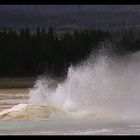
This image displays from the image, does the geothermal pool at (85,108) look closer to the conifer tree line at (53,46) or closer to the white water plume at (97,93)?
the white water plume at (97,93)

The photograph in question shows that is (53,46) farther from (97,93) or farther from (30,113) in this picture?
(30,113)

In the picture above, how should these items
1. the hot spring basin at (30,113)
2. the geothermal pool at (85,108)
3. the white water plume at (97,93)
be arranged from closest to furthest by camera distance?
the geothermal pool at (85,108) → the hot spring basin at (30,113) → the white water plume at (97,93)

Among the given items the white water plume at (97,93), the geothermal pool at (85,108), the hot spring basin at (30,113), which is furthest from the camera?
the white water plume at (97,93)

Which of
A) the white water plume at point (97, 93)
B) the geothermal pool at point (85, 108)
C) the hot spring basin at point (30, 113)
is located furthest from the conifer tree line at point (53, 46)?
the hot spring basin at point (30, 113)

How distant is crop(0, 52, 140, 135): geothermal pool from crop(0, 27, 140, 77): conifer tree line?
171cm

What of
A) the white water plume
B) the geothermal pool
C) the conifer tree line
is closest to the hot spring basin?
the geothermal pool

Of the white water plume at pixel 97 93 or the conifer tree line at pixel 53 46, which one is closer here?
the white water plume at pixel 97 93

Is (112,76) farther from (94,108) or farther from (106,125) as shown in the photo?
(106,125)

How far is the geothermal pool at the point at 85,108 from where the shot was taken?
823cm

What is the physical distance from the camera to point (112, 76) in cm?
1576

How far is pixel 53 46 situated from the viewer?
1891cm

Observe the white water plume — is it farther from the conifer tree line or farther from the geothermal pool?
the conifer tree line
